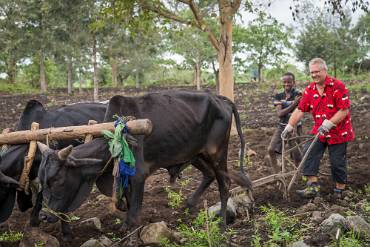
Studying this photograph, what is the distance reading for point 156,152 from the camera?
17.1 ft

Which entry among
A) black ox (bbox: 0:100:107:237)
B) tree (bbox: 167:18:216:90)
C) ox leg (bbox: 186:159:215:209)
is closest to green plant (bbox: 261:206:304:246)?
ox leg (bbox: 186:159:215:209)

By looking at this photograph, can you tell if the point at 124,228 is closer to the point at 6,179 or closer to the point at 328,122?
the point at 6,179

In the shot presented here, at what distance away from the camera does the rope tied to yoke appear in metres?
4.43

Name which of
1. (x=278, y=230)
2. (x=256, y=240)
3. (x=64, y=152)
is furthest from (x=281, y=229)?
(x=64, y=152)

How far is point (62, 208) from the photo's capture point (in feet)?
14.3

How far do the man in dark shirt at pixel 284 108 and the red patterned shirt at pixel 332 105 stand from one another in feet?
3.44

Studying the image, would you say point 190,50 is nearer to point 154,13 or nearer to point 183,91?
point 154,13

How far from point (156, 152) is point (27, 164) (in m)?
1.34

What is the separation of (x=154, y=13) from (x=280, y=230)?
7413 millimetres

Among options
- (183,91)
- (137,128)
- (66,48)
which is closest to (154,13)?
(183,91)

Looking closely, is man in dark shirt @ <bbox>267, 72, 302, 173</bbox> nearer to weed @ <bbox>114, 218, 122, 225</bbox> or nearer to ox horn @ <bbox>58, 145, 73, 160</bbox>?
weed @ <bbox>114, 218, 122, 225</bbox>

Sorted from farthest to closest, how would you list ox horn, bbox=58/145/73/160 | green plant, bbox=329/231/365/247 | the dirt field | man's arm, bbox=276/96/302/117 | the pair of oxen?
1. man's arm, bbox=276/96/302/117
2. the dirt field
3. the pair of oxen
4. ox horn, bbox=58/145/73/160
5. green plant, bbox=329/231/365/247

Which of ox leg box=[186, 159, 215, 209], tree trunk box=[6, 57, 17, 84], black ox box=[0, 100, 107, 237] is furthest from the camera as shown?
tree trunk box=[6, 57, 17, 84]

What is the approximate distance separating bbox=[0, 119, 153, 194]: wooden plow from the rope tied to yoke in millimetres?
70
